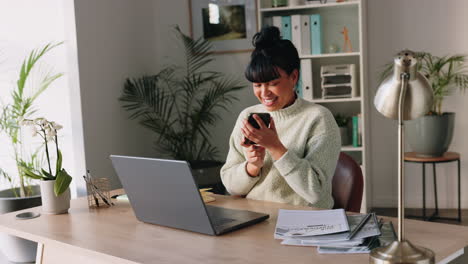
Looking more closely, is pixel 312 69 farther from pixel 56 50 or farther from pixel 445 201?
pixel 56 50

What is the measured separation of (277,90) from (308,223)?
2.14 ft

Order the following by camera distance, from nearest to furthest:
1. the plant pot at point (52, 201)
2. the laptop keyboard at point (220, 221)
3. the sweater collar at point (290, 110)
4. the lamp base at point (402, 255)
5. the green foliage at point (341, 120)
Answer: the lamp base at point (402, 255) < the laptop keyboard at point (220, 221) < the plant pot at point (52, 201) < the sweater collar at point (290, 110) < the green foliage at point (341, 120)

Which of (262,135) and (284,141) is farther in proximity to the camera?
(284,141)

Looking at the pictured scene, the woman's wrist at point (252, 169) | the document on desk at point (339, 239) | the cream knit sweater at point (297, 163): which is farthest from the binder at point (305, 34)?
the document on desk at point (339, 239)

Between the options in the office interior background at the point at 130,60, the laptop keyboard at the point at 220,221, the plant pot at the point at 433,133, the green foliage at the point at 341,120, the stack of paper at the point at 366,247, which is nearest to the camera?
the stack of paper at the point at 366,247

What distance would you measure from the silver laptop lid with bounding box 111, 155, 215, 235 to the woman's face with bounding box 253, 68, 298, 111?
622 mm

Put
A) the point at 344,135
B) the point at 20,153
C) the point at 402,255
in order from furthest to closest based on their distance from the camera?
the point at 344,135 → the point at 20,153 → the point at 402,255

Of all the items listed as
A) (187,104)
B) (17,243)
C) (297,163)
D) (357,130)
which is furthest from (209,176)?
(297,163)

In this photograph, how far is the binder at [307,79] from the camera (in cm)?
413

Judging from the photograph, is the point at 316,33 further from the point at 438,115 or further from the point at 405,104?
the point at 405,104

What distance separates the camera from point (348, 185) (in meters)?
2.03

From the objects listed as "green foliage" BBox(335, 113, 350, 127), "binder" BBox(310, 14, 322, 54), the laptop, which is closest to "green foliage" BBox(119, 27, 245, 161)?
"binder" BBox(310, 14, 322, 54)

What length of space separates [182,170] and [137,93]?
2832mm

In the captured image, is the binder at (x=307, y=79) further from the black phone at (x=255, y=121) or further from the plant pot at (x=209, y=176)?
the black phone at (x=255, y=121)
